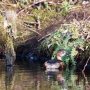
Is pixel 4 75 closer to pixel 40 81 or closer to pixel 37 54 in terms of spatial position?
pixel 40 81

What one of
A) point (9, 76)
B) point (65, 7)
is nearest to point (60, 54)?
point (9, 76)

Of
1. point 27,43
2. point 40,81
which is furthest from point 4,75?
point 27,43

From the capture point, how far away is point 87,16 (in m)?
24.8

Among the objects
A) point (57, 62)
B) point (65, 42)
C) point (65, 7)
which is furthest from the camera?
point (65, 7)

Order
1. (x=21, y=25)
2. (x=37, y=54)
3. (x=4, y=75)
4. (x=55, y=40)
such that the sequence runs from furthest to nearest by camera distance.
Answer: (x=21, y=25), (x=37, y=54), (x=55, y=40), (x=4, y=75)

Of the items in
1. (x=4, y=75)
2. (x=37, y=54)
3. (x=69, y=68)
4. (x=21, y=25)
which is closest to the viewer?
(x=4, y=75)

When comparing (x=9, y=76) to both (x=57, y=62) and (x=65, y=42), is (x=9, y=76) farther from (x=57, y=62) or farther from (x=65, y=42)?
(x=65, y=42)

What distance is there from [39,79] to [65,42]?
182 inches

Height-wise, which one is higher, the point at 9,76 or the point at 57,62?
the point at 9,76

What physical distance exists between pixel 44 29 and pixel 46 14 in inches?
104

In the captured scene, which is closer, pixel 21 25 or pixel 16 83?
pixel 16 83

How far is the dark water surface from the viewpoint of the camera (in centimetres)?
1556

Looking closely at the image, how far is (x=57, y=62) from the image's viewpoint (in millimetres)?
20750

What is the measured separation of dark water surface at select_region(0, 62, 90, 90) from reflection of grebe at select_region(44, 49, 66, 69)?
1.01 ft
